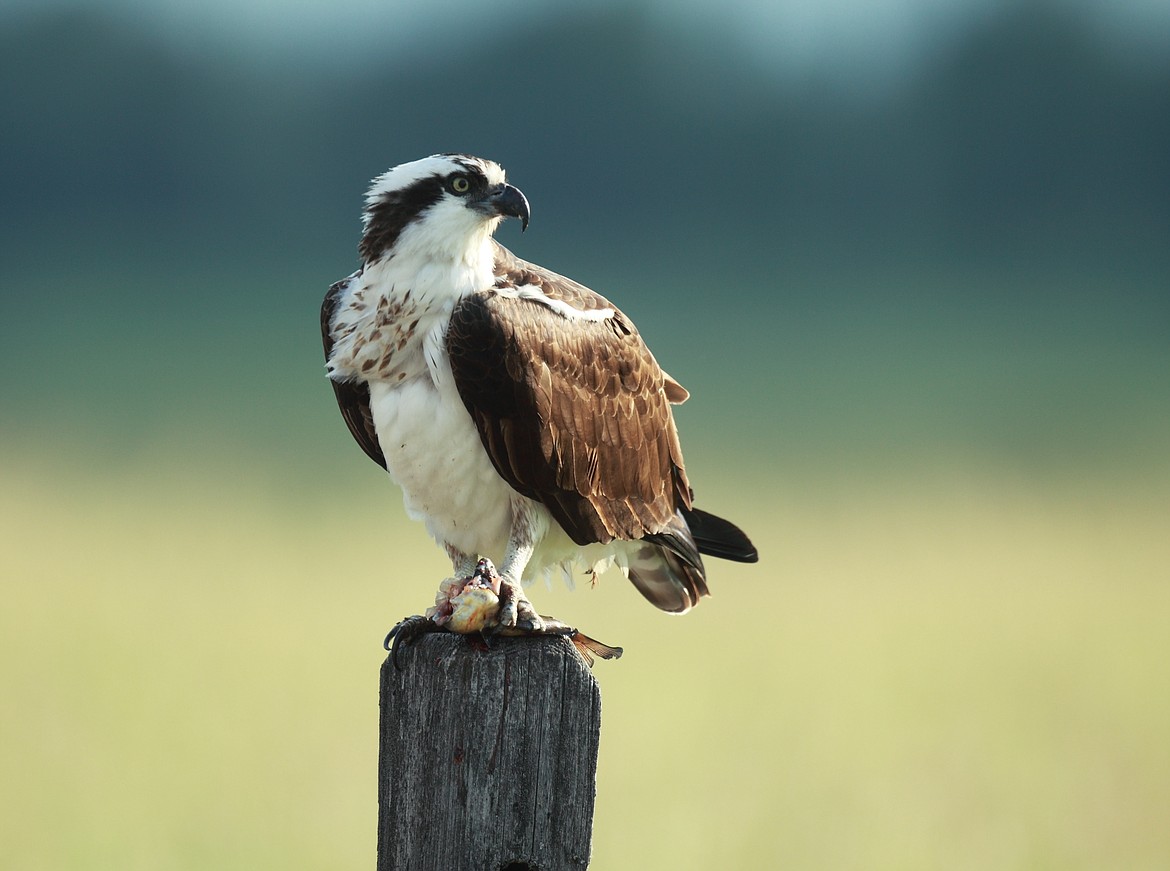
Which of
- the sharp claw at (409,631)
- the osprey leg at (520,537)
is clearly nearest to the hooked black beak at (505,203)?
the osprey leg at (520,537)

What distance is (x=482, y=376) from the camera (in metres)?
3.75

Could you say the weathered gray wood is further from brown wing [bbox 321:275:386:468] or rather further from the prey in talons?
brown wing [bbox 321:275:386:468]

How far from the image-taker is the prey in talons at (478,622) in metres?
3.04

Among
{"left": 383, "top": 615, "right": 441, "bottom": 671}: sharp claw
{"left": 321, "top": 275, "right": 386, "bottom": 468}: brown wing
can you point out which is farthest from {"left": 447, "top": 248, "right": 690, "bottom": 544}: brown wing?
{"left": 383, "top": 615, "right": 441, "bottom": 671}: sharp claw

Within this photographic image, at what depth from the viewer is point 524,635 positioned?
306 centimetres

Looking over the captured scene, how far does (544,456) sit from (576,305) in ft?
1.72

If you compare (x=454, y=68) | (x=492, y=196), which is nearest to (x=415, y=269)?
(x=492, y=196)

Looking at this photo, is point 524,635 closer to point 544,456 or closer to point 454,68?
point 544,456

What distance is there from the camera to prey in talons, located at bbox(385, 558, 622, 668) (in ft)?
9.99

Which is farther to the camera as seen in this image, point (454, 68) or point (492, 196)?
point (454, 68)

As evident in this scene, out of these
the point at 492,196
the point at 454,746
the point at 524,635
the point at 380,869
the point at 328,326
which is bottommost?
the point at 380,869

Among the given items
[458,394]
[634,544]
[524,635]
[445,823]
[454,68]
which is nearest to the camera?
[445,823]

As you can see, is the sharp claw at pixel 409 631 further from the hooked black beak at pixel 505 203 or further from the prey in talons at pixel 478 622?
the hooked black beak at pixel 505 203

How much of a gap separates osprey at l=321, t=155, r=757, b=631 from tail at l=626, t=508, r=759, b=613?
36 cm
